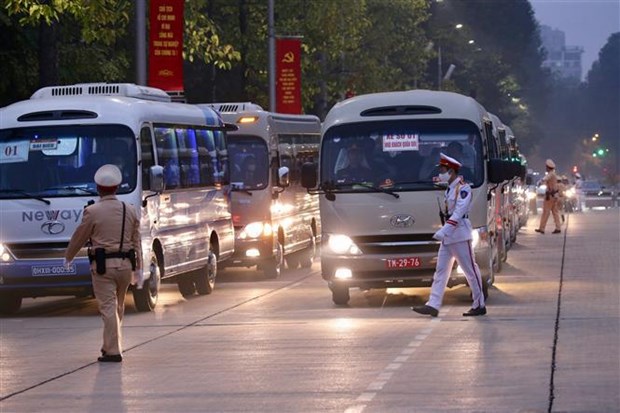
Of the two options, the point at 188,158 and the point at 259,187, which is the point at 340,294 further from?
the point at 259,187

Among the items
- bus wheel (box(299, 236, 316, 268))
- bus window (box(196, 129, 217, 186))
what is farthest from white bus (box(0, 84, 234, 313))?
bus wheel (box(299, 236, 316, 268))

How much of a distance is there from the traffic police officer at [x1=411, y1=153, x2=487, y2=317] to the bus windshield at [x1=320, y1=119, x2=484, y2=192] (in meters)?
1.90

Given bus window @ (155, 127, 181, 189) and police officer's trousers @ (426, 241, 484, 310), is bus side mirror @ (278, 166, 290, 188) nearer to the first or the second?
bus window @ (155, 127, 181, 189)

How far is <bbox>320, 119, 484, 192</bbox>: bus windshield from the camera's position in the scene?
22.2 m

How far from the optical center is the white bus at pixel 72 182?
875 inches

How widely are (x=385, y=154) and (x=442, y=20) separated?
323 feet

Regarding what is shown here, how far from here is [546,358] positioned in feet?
51.3

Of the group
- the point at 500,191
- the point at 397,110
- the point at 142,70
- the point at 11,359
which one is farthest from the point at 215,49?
the point at 11,359

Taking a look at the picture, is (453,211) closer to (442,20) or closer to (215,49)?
(215,49)

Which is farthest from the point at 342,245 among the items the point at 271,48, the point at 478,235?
the point at 271,48

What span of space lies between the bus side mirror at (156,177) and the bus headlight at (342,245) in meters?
2.33

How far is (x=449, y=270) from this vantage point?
20203mm

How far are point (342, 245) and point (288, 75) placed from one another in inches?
1011

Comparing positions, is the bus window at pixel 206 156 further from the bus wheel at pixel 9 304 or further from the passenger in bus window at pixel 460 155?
the passenger in bus window at pixel 460 155
